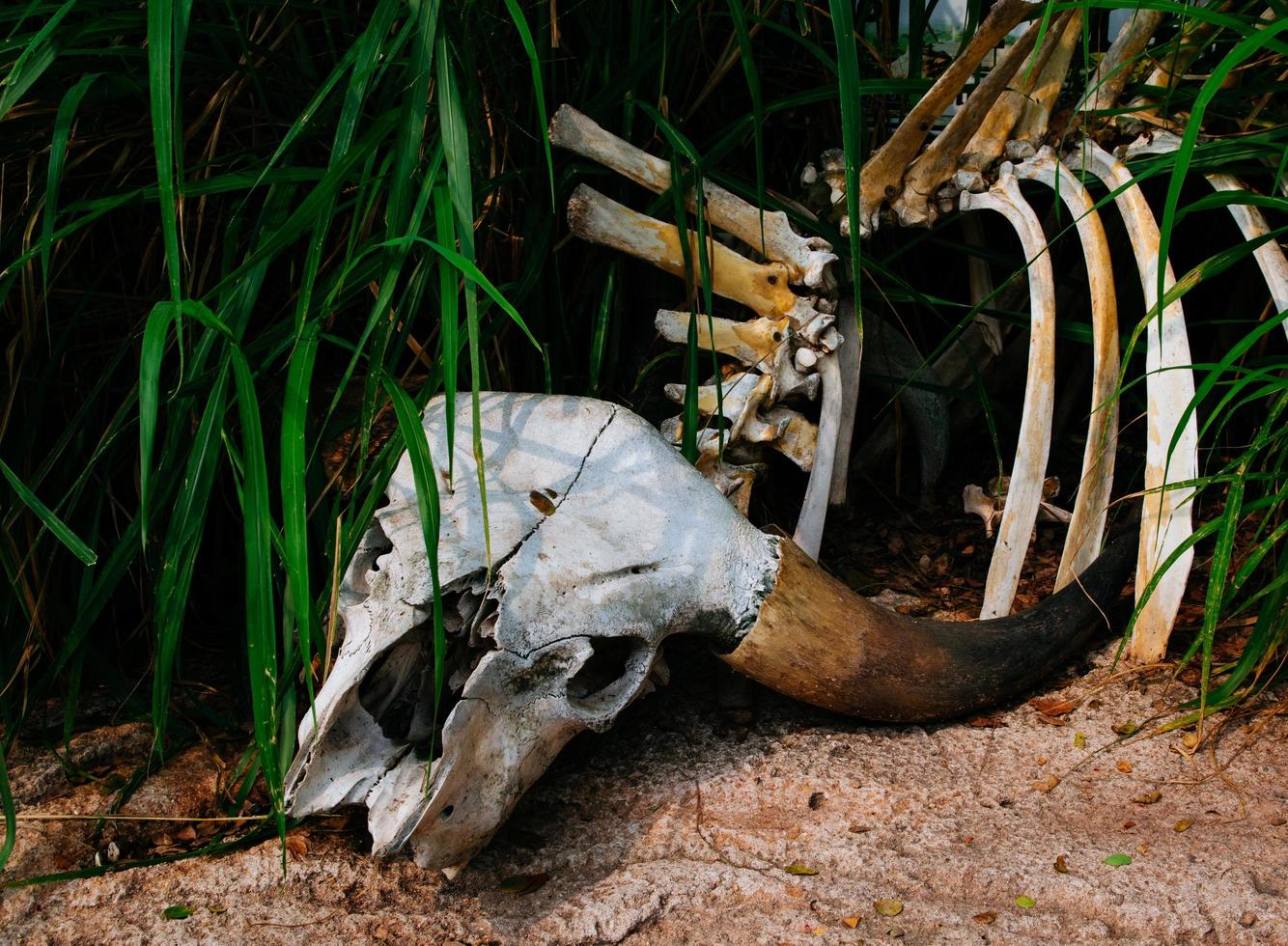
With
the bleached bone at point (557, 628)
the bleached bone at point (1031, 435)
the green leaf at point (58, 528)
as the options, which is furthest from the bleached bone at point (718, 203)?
the green leaf at point (58, 528)

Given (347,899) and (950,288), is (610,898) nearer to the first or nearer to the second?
(347,899)

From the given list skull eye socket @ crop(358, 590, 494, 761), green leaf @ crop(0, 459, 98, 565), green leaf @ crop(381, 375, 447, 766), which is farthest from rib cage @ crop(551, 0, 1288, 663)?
green leaf @ crop(0, 459, 98, 565)

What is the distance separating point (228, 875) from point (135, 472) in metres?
0.81

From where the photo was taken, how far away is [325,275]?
2277mm

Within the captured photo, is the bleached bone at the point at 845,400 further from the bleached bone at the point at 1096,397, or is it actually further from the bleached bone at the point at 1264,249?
the bleached bone at the point at 1264,249

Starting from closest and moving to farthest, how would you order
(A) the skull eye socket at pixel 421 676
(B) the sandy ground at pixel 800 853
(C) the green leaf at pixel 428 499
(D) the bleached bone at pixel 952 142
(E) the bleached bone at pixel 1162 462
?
(C) the green leaf at pixel 428 499 < (B) the sandy ground at pixel 800 853 < (A) the skull eye socket at pixel 421 676 < (E) the bleached bone at pixel 1162 462 < (D) the bleached bone at pixel 952 142

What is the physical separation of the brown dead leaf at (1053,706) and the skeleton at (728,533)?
0.06 m

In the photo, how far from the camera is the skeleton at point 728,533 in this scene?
1.68 m

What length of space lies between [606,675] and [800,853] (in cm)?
38

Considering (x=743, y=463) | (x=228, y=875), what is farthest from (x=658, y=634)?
(x=228, y=875)

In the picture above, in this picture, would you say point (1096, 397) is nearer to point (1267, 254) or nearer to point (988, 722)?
point (1267, 254)

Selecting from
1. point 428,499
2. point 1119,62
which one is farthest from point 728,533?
point 1119,62

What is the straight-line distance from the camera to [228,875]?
1.75 meters

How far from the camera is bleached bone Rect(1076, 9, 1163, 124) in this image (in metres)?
2.20
